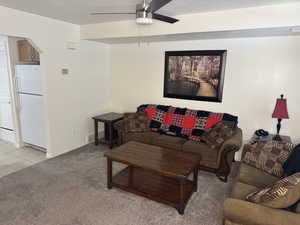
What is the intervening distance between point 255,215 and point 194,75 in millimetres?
2778

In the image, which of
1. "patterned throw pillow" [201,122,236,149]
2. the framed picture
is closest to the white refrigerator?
the framed picture

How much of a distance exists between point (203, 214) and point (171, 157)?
745 mm

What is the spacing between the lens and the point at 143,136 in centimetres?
371

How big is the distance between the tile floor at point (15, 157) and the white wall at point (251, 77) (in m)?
2.56

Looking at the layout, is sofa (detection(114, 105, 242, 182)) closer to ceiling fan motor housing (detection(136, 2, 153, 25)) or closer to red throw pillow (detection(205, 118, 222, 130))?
red throw pillow (detection(205, 118, 222, 130))

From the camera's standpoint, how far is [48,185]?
2793mm

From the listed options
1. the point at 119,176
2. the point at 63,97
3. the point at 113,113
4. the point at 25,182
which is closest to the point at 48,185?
the point at 25,182

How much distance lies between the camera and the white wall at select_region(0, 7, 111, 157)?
10.3ft

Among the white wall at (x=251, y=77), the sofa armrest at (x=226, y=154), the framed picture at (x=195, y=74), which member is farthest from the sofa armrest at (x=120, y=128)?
the sofa armrest at (x=226, y=154)

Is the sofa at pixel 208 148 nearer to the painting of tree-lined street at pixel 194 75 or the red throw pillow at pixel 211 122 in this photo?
the red throw pillow at pixel 211 122

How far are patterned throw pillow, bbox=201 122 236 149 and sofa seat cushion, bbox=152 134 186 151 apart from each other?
15.7 inches

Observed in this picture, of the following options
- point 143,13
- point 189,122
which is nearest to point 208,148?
point 189,122

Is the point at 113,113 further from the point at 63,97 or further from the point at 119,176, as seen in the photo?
the point at 119,176

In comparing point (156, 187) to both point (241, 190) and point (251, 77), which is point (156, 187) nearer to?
point (241, 190)
